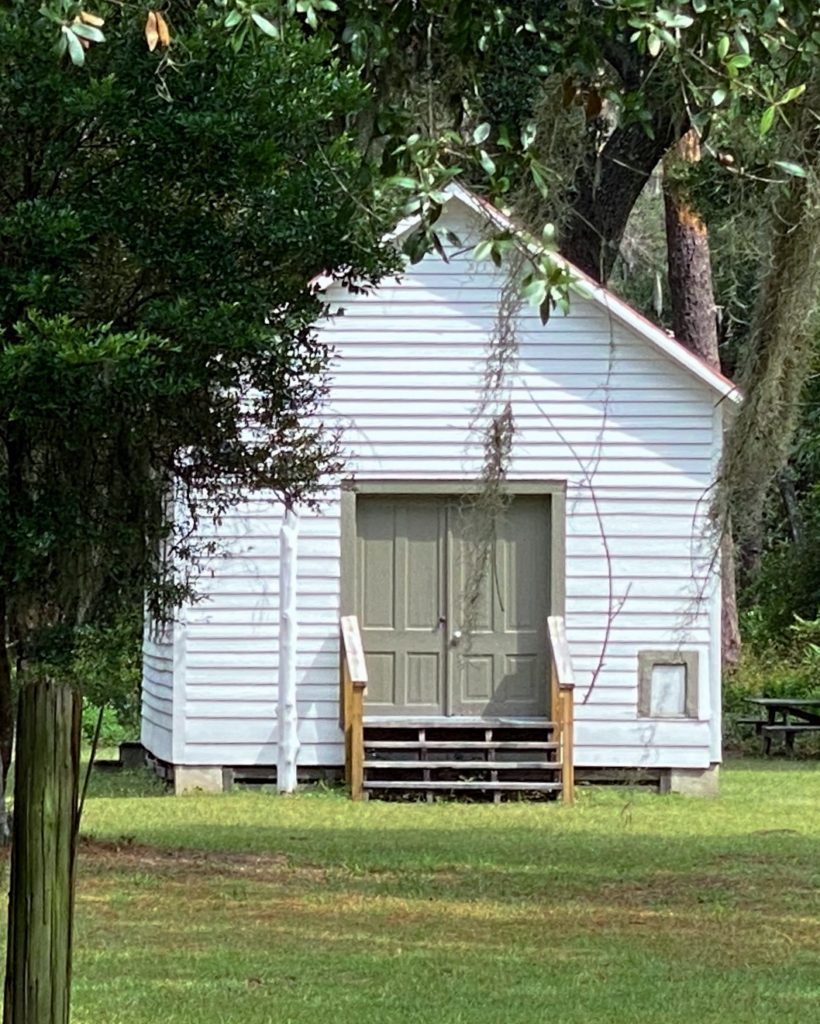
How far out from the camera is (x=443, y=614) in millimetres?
17625

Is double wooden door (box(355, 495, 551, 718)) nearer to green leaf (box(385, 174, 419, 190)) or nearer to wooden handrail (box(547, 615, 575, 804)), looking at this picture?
wooden handrail (box(547, 615, 575, 804))

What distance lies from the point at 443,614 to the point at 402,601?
37 centimetres

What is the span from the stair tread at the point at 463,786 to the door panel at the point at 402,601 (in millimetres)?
882

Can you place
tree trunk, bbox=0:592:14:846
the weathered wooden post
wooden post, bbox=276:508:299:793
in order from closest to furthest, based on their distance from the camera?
the weathered wooden post
tree trunk, bbox=0:592:14:846
wooden post, bbox=276:508:299:793

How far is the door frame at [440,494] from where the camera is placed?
17359 mm

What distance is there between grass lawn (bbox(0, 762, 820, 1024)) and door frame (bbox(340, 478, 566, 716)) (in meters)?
1.83

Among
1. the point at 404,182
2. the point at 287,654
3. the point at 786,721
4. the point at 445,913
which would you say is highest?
the point at 404,182

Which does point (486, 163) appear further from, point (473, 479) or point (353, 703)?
point (473, 479)

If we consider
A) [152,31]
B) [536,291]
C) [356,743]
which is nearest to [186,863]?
[356,743]

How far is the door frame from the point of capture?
1736 centimetres

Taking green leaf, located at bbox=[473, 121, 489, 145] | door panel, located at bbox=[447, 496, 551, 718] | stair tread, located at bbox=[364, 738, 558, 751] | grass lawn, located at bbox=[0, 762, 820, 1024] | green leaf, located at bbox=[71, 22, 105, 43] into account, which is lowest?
grass lawn, located at bbox=[0, 762, 820, 1024]

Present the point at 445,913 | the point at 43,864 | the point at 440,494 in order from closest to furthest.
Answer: the point at 43,864 < the point at 445,913 < the point at 440,494

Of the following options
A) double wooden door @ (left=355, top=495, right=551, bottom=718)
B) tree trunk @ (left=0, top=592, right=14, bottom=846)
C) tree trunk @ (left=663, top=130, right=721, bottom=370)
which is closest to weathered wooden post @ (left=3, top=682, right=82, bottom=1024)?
tree trunk @ (left=0, top=592, right=14, bottom=846)

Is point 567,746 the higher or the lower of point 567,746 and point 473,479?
the lower
